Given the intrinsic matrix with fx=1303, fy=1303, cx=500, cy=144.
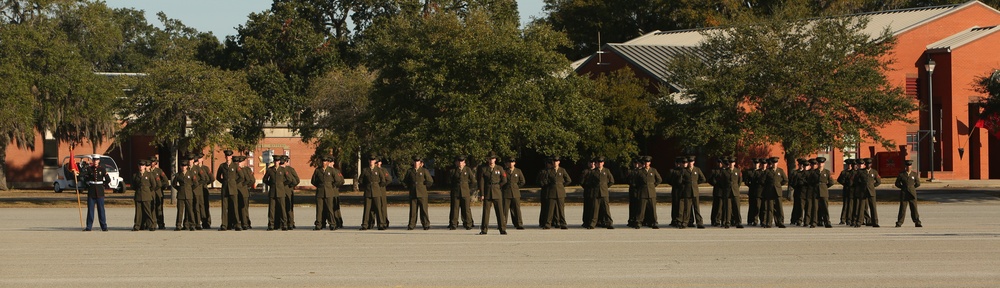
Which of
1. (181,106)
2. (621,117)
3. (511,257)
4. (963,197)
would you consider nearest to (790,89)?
(963,197)

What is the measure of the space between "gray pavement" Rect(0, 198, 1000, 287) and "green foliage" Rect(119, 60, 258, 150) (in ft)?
42.8

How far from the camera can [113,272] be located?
15859 millimetres

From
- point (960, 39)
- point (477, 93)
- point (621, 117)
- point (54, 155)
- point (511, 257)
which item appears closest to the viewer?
point (511, 257)

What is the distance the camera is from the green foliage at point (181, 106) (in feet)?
128

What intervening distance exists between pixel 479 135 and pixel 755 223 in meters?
12.5

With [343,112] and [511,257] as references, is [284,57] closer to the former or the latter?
[343,112]

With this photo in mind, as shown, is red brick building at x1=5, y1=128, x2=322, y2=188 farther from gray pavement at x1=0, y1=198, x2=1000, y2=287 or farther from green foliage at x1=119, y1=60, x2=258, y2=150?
gray pavement at x1=0, y1=198, x2=1000, y2=287

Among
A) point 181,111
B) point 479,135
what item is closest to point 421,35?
point 479,135

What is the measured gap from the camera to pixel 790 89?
38281 millimetres

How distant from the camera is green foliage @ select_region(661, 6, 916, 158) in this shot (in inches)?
1496

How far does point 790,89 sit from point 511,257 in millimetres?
22257

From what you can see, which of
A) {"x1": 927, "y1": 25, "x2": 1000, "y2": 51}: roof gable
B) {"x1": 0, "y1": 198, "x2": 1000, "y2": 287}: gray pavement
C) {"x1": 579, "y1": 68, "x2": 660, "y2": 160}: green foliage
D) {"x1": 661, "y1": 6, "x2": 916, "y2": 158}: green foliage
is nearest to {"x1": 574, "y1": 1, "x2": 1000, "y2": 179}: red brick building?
{"x1": 927, "y1": 25, "x2": 1000, "y2": 51}: roof gable

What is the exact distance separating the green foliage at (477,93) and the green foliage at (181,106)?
15.4ft

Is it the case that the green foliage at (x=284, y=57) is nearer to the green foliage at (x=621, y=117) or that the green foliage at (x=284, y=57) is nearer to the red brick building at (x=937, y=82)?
the red brick building at (x=937, y=82)
